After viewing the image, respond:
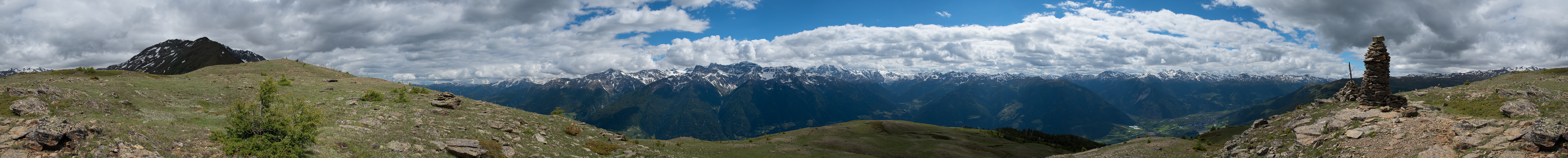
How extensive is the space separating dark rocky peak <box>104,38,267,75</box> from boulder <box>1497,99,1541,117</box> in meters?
167

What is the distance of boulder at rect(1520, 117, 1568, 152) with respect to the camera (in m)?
13.8

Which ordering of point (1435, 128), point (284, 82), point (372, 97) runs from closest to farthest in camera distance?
1. point (1435, 128)
2. point (372, 97)
3. point (284, 82)

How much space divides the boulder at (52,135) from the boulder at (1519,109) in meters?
59.4

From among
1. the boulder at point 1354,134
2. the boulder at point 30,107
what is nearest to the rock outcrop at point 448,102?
the boulder at point 30,107

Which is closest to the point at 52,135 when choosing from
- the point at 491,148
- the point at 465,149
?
the point at 465,149

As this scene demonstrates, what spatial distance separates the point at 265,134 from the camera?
759 inches

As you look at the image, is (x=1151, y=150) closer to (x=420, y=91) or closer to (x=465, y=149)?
(x=465, y=149)

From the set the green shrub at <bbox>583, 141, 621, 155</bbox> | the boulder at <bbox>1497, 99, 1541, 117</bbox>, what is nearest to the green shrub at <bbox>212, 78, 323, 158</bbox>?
the green shrub at <bbox>583, 141, 621, 155</bbox>

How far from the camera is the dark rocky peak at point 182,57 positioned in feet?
371

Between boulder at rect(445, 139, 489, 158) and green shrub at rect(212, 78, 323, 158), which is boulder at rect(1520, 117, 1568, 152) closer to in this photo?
boulder at rect(445, 139, 489, 158)

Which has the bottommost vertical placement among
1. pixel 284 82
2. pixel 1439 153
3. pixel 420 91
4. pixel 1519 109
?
pixel 1439 153

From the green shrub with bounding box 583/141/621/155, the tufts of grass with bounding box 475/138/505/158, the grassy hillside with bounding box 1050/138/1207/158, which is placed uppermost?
the tufts of grass with bounding box 475/138/505/158

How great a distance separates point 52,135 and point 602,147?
69.1ft

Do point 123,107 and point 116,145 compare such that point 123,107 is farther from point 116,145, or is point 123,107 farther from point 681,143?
point 681,143
